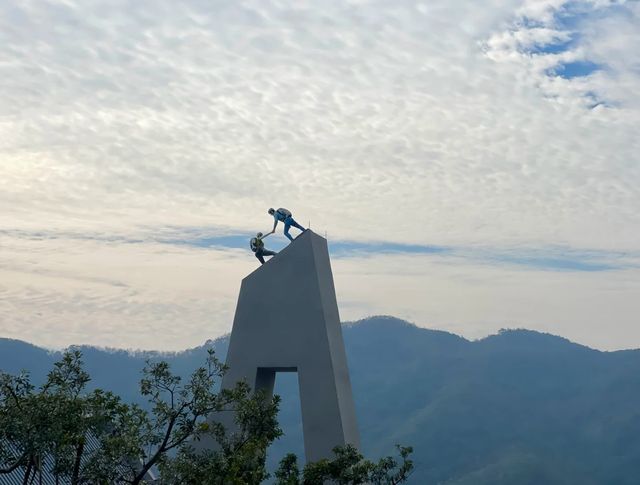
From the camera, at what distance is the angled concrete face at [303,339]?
21.7 metres

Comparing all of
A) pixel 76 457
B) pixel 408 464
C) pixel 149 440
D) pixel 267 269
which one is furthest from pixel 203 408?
pixel 267 269

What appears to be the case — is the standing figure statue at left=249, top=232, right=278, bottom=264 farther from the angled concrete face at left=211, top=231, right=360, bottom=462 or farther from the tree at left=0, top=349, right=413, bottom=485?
the tree at left=0, top=349, right=413, bottom=485

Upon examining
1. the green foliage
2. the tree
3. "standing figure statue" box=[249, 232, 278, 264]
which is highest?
"standing figure statue" box=[249, 232, 278, 264]

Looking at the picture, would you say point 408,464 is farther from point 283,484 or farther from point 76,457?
point 76,457

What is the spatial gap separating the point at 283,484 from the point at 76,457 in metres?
5.10

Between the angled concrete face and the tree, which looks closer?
the tree

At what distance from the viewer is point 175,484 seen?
49.4 feet

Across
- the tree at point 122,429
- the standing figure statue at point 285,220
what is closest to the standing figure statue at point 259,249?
the standing figure statue at point 285,220

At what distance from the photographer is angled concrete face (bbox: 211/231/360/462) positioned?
21.7m

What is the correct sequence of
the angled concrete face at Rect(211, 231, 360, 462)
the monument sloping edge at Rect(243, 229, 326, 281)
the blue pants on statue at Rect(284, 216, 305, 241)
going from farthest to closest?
the blue pants on statue at Rect(284, 216, 305, 241), the monument sloping edge at Rect(243, 229, 326, 281), the angled concrete face at Rect(211, 231, 360, 462)

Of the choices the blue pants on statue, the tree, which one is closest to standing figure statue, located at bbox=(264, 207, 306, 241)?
the blue pants on statue

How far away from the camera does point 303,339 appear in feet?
73.9

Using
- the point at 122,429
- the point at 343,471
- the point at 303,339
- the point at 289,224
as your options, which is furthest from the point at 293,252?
the point at 122,429

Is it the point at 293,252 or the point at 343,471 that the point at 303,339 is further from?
the point at 343,471
